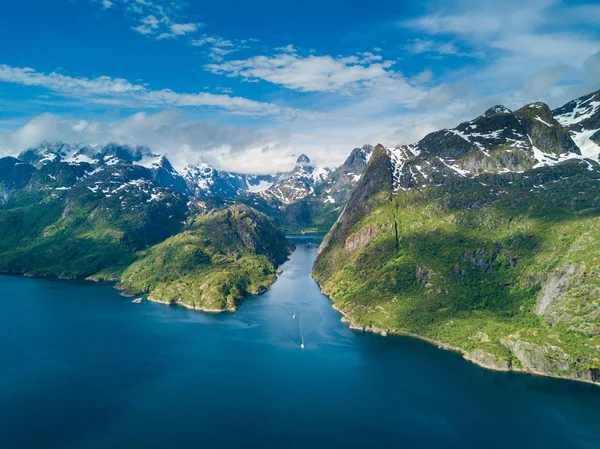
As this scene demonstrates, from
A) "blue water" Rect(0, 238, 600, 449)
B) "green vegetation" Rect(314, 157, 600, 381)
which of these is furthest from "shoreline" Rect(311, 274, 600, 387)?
"blue water" Rect(0, 238, 600, 449)

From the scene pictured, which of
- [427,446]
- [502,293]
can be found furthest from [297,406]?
[502,293]

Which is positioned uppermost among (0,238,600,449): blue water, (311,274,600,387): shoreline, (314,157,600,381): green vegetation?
(314,157,600,381): green vegetation

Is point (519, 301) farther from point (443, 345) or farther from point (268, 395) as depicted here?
point (268, 395)

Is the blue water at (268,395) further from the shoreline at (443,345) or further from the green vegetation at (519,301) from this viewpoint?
the green vegetation at (519,301)

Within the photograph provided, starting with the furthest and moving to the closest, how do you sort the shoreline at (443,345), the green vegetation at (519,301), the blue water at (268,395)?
the green vegetation at (519,301)
the shoreline at (443,345)
the blue water at (268,395)

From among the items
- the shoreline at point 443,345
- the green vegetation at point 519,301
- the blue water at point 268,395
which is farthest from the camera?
the green vegetation at point 519,301

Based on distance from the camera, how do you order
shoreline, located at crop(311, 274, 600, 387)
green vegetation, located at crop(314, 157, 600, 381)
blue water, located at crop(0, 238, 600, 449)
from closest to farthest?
blue water, located at crop(0, 238, 600, 449), shoreline, located at crop(311, 274, 600, 387), green vegetation, located at crop(314, 157, 600, 381)

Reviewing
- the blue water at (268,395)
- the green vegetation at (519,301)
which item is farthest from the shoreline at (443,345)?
the blue water at (268,395)

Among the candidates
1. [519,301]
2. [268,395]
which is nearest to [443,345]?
[519,301]

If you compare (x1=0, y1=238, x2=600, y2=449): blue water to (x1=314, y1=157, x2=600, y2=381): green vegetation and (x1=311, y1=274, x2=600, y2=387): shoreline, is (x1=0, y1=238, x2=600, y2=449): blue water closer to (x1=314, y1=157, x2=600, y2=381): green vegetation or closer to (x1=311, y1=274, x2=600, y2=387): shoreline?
(x1=311, y1=274, x2=600, y2=387): shoreline
